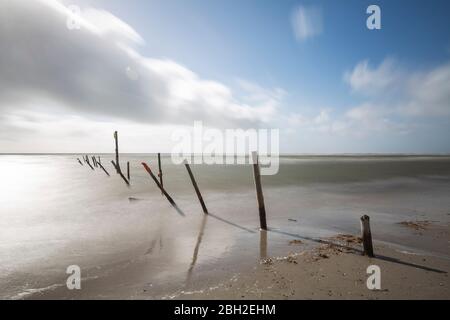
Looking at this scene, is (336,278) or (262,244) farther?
(262,244)

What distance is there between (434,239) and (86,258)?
12.4 metres

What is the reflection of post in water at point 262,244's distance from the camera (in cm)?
850

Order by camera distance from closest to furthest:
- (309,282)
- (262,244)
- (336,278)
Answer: (309,282)
(336,278)
(262,244)

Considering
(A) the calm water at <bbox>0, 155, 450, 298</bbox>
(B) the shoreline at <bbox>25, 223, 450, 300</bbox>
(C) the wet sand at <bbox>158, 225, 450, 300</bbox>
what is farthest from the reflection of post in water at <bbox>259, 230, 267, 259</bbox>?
(C) the wet sand at <bbox>158, 225, 450, 300</bbox>

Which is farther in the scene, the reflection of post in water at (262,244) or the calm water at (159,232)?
the reflection of post in water at (262,244)

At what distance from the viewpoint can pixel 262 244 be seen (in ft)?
31.8

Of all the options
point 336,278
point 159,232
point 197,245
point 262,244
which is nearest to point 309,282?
point 336,278

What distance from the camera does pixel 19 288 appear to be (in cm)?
652

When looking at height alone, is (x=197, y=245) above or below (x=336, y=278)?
below

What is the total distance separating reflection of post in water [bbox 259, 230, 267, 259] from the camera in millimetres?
8500

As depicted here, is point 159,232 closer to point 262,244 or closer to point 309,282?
point 262,244

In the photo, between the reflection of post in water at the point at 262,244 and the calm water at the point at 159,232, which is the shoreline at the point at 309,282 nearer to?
the calm water at the point at 159,232

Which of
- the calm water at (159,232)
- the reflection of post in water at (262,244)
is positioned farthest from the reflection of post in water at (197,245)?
the reflection of post in water at (262,244)
